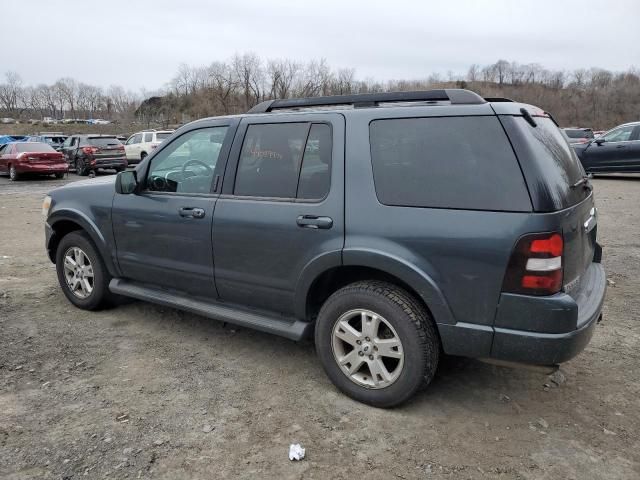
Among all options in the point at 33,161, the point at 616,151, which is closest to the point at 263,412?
the point at 616,151

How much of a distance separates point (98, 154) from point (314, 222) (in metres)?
19.2

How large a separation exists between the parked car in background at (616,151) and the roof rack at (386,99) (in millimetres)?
13305

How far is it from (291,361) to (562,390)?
187cm

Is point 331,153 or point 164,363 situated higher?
point 331,153

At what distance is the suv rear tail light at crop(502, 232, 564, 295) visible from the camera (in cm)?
259

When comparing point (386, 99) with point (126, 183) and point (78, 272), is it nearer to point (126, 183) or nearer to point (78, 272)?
point (126, 183)

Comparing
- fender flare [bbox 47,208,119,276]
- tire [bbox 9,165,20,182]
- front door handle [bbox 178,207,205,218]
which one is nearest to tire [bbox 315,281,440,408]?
front door handle [bbox 178,207,205,218]

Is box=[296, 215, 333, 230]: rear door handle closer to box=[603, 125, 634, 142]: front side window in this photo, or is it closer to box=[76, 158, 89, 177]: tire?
box=[603, 125, 634, 142]: front side window

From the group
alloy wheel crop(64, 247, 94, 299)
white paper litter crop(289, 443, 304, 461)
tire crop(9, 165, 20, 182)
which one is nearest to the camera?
white paper litter crop(289, 443, 304, 461)

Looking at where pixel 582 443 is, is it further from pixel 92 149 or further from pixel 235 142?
pixel 92 149

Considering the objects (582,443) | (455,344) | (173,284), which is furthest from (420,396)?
(173,284)

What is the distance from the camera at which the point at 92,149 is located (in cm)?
2017

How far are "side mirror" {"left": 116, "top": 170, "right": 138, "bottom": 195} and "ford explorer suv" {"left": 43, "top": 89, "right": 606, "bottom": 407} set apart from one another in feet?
0.04

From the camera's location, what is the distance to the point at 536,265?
2.61 metres
